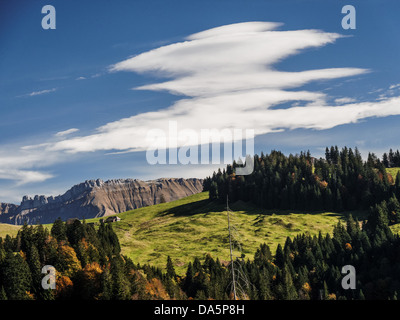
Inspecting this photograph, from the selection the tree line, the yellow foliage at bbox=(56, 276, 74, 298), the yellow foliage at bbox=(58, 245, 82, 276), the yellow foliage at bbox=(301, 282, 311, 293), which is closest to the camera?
the tree line

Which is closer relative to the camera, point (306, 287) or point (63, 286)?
point (63, 286)

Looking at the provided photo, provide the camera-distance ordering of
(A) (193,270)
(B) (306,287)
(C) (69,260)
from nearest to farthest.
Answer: (C) (69,260) < (A) (193,270) < (B) (306,287)

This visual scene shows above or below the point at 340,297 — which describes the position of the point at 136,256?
above

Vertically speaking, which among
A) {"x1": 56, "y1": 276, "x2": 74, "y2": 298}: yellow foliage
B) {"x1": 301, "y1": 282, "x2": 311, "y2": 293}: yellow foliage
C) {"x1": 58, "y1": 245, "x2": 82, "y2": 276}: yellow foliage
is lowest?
{"x1": 301, "y1": 282, "x2": 311, "y2": 293}: yellow foliage

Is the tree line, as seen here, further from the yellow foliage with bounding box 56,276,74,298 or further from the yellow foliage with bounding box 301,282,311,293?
the yellow foliage with bounding box 301,282,311,293

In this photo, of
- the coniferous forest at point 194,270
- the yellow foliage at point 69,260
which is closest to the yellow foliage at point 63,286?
the coniferous forest at point 194,270

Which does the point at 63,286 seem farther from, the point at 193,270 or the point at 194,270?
the point at 194,270

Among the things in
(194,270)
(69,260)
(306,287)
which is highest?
(69,260)

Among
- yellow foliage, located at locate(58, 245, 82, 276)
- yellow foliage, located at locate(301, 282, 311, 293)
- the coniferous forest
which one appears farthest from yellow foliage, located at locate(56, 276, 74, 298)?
yellow foliage, located at locate(301, 282, 311, 293)

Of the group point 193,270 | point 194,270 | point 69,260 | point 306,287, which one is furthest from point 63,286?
point 306,287

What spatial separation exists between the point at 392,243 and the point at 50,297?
132570 mm
